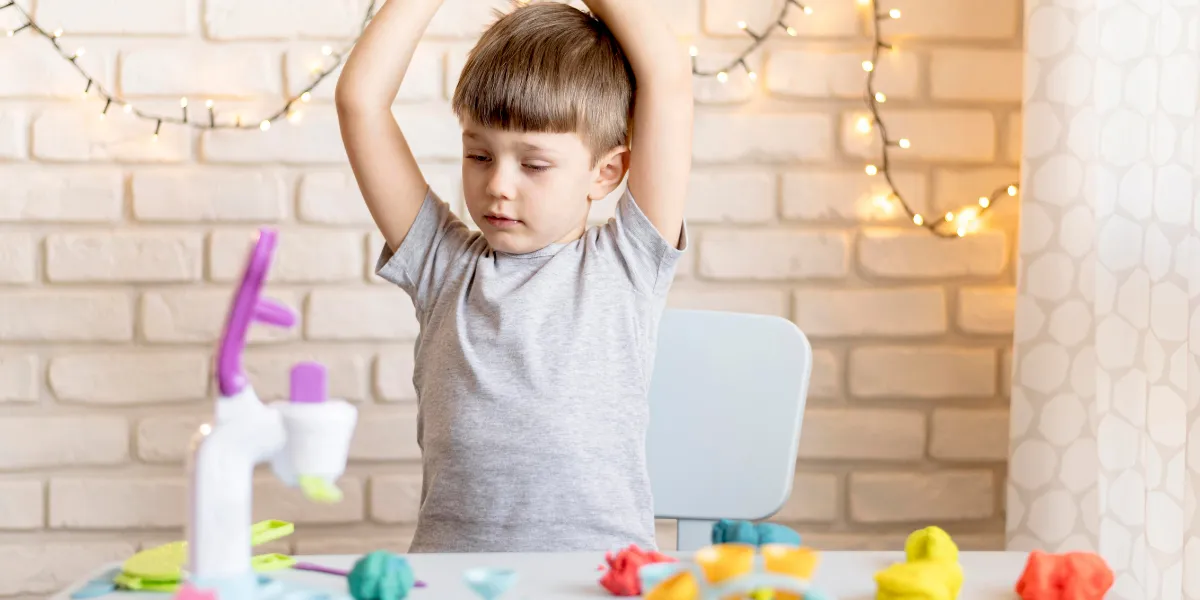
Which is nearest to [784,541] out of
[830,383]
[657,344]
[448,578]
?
[448,578]

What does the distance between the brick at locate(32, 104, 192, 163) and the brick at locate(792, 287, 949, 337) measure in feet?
3.03

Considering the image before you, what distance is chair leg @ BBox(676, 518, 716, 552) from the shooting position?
4.31 ft

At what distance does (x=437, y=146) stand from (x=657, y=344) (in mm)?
533

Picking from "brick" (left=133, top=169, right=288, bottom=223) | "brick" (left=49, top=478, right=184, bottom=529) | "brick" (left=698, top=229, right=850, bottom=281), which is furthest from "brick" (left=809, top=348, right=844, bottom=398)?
"brick" (left=49, top=478, right=184, bottom=529)

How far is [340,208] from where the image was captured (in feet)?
5.49

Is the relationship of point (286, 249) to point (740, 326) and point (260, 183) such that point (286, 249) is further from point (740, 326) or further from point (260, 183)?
point (740, 326)

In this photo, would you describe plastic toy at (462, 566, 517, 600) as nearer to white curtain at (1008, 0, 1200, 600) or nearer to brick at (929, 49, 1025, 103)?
white curtain at (1008, 0, 1200, 600)

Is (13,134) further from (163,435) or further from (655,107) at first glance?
(655,107)

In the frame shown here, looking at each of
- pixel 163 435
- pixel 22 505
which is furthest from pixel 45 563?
pixel 163 435

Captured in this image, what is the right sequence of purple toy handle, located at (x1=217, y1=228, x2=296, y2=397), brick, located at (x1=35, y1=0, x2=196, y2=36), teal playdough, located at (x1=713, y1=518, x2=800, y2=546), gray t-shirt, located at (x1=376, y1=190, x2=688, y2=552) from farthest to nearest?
brick, located at (x1=35, y1=0, x2=196, y2=36), gray t-shirt, located at (x1=376, y1=190, x2=688, y2=552), teal playdough, located at (x1=713, y1=518, x2=800, y2=546), purple toy handle, located at (x1=217, y1=228, x2=296, y2=397)

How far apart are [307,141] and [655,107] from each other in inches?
25.9

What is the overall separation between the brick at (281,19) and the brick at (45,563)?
29.6 inches

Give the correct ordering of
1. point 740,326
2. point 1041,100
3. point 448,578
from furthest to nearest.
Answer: point 1041,100 → point 740,326 → point 448,578

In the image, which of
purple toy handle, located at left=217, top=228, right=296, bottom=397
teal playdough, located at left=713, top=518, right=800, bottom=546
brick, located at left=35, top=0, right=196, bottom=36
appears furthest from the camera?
brick, located at left=35, top=0, right=196, bottom=36
